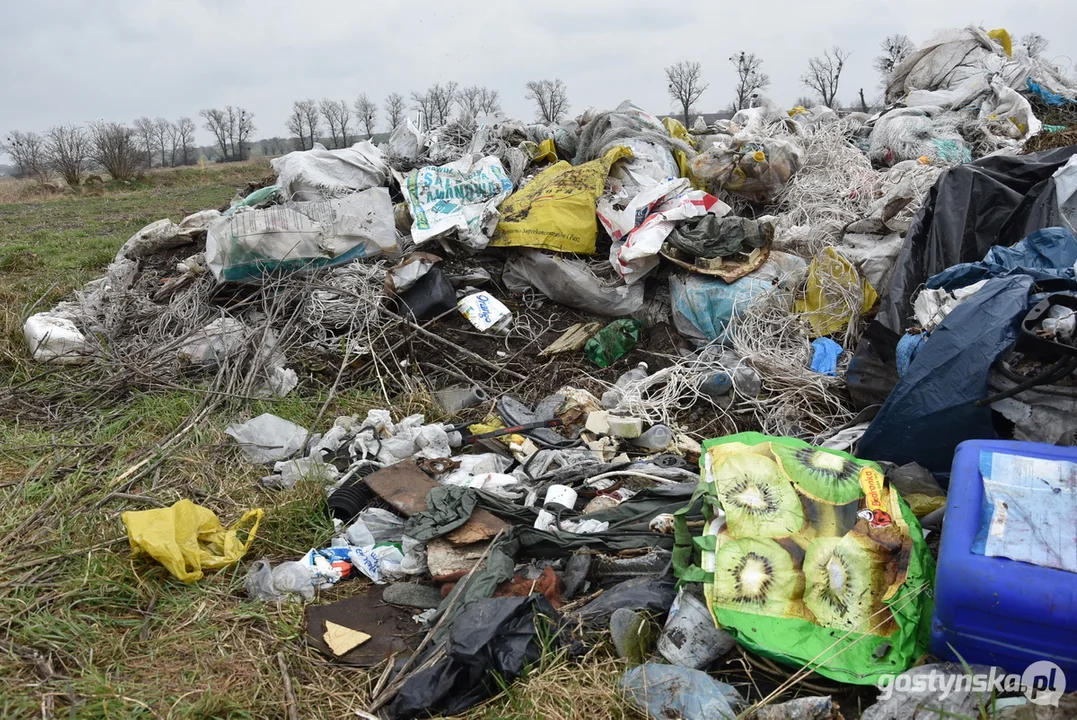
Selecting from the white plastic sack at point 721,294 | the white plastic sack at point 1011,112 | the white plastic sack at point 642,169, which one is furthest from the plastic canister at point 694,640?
the white plastic sack at point 1011,112

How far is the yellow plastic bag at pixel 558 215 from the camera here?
14.7ft

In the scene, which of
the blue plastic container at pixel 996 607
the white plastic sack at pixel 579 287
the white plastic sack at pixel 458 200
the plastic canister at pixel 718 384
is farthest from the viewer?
the white plastic sack at pixel 458 200

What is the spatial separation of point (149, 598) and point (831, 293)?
140 inches

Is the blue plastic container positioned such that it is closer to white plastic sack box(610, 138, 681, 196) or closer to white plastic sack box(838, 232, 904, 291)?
white plastic sack box(838, 232, 904, 291)

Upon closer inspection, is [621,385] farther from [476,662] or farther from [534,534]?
[476,662]

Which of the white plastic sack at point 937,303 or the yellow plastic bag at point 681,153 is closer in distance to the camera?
the white plastic sack at point 937,303

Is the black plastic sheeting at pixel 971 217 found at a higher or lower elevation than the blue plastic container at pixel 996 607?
higher

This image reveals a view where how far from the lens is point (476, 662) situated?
79.1 inches

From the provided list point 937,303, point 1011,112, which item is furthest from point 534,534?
point 1011,112

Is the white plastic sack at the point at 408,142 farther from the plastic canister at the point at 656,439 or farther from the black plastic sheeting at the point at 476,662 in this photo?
the black plastic sheeting at the point at 476,662

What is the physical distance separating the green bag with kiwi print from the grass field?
45cm

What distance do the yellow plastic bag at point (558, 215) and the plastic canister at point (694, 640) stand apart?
283cm

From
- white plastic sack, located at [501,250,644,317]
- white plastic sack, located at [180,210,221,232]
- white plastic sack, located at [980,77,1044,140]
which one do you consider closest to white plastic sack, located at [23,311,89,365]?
white plastic sack, located at [180,210,221,232]

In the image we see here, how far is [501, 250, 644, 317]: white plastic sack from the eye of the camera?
4344 mm
